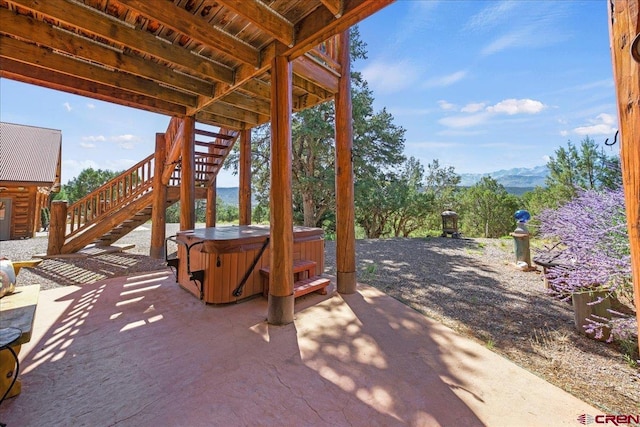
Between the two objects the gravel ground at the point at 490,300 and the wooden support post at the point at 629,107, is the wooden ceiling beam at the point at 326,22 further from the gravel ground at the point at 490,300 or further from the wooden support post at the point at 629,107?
the gravel ground at the point at 490,300

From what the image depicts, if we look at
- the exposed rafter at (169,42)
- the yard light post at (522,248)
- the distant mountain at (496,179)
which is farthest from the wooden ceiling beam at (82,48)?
the distant mountain at (496,179)

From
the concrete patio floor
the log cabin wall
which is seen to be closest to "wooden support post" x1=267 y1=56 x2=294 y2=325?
the concrete patio floor

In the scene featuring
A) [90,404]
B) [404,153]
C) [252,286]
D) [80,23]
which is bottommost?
[90,404]

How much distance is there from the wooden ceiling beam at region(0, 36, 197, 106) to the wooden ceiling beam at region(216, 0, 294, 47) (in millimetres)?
2760

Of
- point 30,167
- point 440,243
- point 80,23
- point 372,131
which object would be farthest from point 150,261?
point 30,167

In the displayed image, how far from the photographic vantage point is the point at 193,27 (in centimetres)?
254

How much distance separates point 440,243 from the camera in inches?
321

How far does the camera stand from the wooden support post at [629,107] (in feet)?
3.15

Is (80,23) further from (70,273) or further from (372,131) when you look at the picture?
(372,131)

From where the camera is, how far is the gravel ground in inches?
75.1

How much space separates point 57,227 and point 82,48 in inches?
186

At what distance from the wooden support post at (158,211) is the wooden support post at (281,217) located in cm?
437

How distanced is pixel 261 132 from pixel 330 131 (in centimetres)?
379

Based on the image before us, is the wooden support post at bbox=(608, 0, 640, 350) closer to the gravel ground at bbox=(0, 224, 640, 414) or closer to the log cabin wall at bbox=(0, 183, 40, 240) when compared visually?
the gravel ground at bbox=(0, 224, 640, 414)
